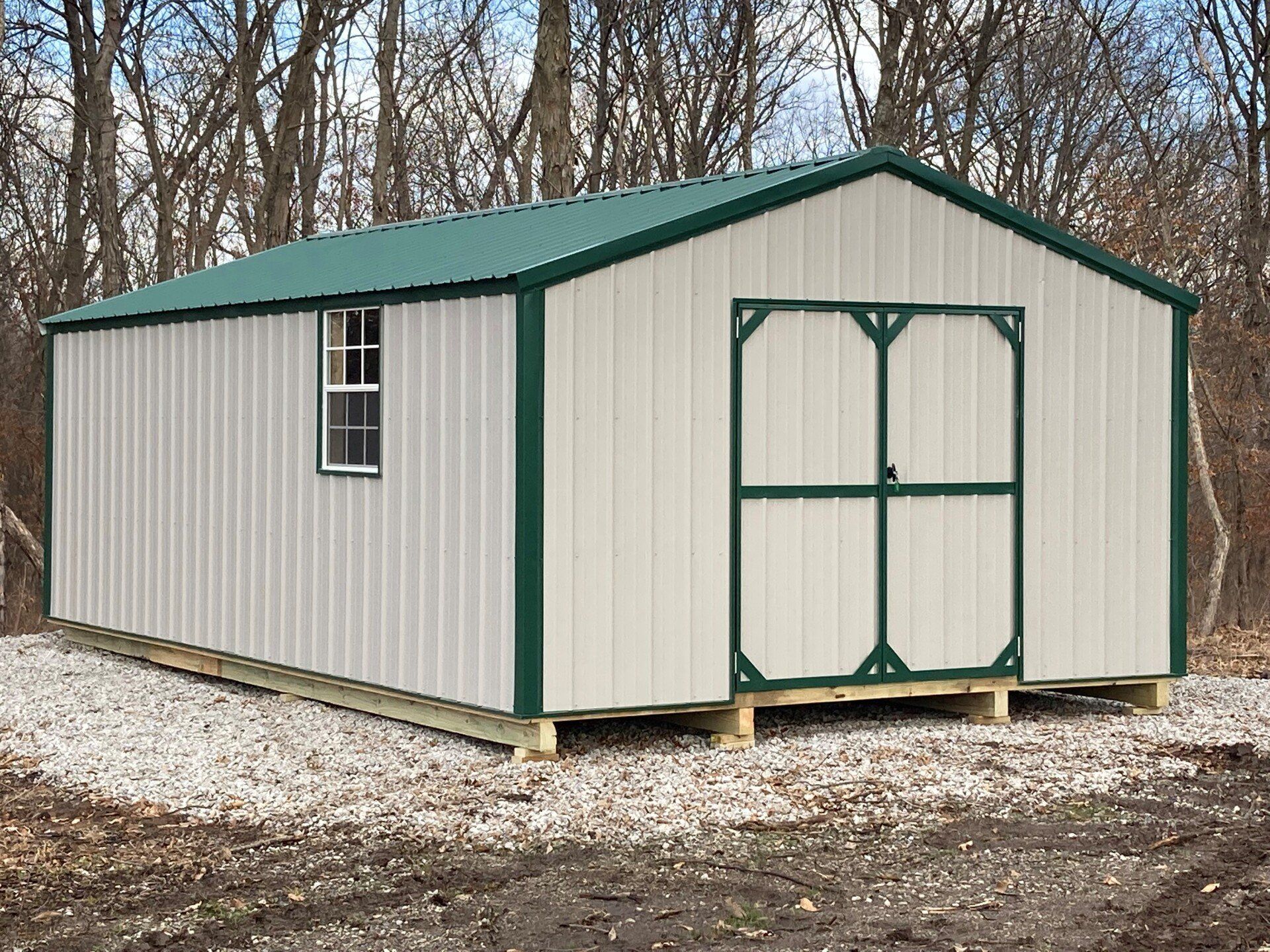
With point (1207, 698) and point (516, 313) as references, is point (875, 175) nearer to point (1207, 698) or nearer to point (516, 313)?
point (516, 313)

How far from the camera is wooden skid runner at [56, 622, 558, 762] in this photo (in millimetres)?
8922

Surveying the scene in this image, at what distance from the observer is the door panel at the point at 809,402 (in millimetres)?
9430

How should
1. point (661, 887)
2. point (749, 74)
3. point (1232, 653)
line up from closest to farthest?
1. point (661, 887)
2. point (1232, 653)
3. point (749, 74)

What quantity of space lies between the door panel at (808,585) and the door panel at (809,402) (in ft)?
0.64

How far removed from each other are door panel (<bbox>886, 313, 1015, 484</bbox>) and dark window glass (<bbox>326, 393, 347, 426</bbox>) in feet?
10.5

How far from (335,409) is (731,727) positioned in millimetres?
3030

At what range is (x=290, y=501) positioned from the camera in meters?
10.6

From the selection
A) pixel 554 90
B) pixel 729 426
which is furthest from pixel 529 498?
pixel 554 90

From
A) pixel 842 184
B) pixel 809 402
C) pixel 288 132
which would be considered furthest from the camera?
pixel 288 132

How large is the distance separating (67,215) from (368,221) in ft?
19.4

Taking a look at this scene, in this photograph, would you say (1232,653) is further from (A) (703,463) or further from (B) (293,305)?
(B) (293,305)

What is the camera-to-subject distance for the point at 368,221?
86.9ft

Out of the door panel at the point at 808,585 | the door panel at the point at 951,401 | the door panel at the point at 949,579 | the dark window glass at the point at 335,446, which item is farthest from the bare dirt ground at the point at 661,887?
the dark window glass at the point at 335,446

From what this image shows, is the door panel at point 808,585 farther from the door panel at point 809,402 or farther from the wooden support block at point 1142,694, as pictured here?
the wooden support block at point 1142,694
